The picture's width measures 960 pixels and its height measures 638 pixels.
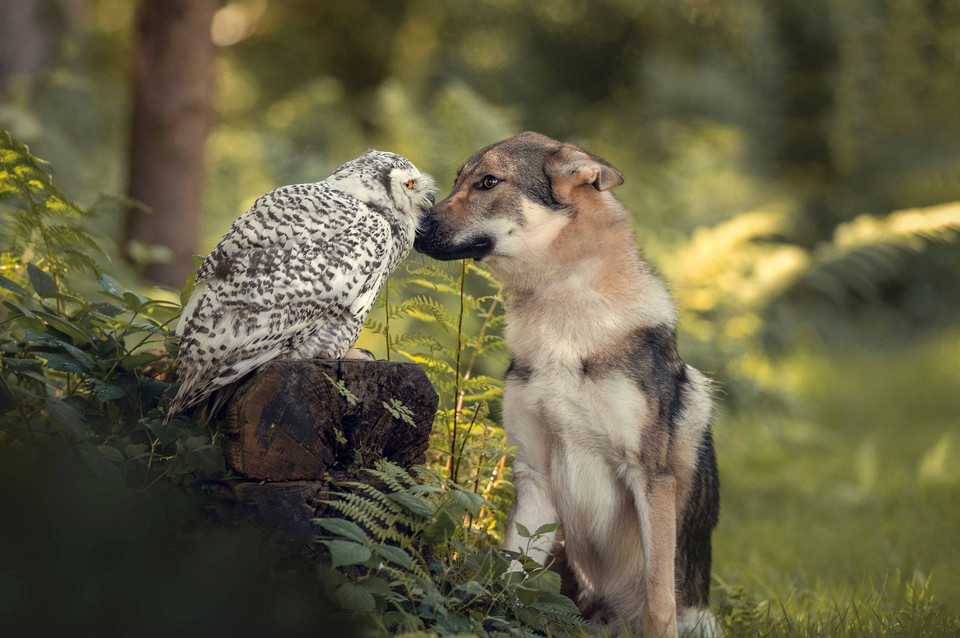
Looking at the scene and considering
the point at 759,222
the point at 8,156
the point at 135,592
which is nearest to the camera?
the point at 135,592

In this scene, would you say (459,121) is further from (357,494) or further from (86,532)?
(86,532)

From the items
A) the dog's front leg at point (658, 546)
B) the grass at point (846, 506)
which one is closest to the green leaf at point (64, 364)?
the dog's front leg at point (658, 546)

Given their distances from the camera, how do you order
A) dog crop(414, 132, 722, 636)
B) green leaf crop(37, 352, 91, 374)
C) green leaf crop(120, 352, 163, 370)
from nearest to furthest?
green leaf crop(37, 352, 91, 374) → green leaf crop(120, 352, 163, 370) → dog crop(414, 132, 722, 636)

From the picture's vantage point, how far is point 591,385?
3.45m

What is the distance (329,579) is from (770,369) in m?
8.85

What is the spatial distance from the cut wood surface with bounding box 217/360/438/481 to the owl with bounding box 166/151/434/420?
0.46ft

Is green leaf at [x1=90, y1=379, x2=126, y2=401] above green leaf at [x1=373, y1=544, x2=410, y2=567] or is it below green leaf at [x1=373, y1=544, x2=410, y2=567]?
above

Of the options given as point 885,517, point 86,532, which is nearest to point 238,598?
point 86,532

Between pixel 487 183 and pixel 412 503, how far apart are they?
1.44m

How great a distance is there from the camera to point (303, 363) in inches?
119

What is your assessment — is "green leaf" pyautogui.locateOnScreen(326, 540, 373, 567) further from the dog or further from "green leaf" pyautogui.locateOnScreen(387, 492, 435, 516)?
the dog

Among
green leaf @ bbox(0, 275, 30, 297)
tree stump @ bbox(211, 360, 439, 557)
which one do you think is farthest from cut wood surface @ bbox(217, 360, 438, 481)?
green leaf @ bbox(0, 275, 30, 297)

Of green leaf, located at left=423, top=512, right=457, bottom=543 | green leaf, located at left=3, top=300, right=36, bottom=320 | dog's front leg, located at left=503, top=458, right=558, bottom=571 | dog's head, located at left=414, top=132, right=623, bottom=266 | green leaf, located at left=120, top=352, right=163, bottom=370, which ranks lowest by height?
dog's front leg, located at left=503, top=458, right=558, bottom=571

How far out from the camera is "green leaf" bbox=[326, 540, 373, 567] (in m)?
2.54
